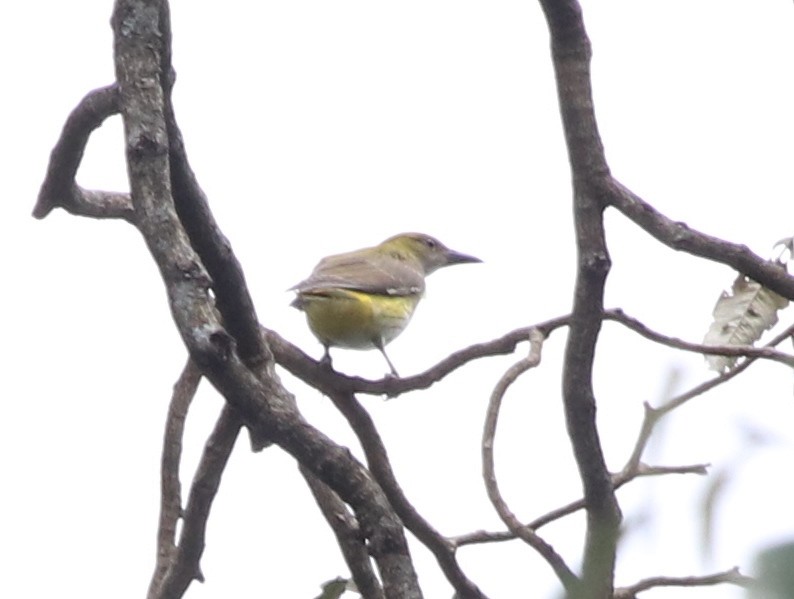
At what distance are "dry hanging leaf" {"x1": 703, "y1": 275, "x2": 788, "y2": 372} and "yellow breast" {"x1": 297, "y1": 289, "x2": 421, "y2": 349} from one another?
9.72 ft

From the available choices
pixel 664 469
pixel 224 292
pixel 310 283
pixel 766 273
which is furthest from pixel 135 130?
pixel 310 283

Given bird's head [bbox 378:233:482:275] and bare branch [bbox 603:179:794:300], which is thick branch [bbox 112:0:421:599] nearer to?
bare branch [bbox 603:179:794:300]

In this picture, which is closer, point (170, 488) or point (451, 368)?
point (451, 368)

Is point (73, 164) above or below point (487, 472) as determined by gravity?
above

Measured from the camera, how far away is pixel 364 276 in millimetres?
6898

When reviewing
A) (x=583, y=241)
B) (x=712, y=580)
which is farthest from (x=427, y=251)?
(x=712, y=580)

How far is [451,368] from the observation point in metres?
3.57

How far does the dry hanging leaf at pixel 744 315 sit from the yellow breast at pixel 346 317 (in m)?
2.96

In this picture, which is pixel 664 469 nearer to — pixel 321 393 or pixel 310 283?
pixel 321 393

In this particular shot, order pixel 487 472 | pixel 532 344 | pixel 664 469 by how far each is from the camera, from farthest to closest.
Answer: pixel 532 344 → pixel 487 472 → pixel 664 469

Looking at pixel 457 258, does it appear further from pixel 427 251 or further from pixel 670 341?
pixel 670 341

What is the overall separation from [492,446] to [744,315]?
96 centimetres

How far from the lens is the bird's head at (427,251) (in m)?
9.09

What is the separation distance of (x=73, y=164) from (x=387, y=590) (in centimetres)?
169
